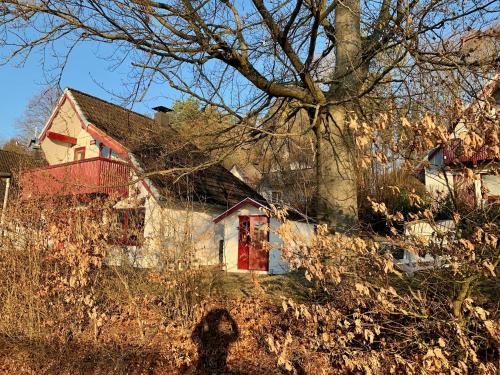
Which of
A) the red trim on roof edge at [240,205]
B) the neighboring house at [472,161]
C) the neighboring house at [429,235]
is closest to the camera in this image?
the neighboring house at [472,161]

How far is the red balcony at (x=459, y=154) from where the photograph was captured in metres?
3.89

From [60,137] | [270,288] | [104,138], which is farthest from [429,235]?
[60,137]

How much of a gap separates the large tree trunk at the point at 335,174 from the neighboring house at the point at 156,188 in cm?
117

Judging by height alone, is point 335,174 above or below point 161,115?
below

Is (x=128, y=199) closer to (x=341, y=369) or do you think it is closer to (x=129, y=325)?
(x=129, y=325)

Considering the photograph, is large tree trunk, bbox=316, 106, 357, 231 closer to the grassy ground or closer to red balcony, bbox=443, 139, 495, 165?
the grassy ground

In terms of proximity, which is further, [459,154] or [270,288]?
[270,288]

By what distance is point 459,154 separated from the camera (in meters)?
4.13

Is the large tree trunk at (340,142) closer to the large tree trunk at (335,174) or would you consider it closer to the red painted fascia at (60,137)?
the large tree trunk at (335,174)

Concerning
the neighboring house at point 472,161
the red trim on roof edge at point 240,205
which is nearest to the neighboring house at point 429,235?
the neighboring house at point 472,161

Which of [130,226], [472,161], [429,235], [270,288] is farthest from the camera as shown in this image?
[270,288]

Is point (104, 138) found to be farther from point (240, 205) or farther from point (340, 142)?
point (340, 142)

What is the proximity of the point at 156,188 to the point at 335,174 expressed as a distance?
Result: 7095 millimetres

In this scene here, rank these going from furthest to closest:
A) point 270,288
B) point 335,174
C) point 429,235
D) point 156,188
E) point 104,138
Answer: point 104,138 → point 156,188 → point 270,288 → point 335,174 → point 429,235
